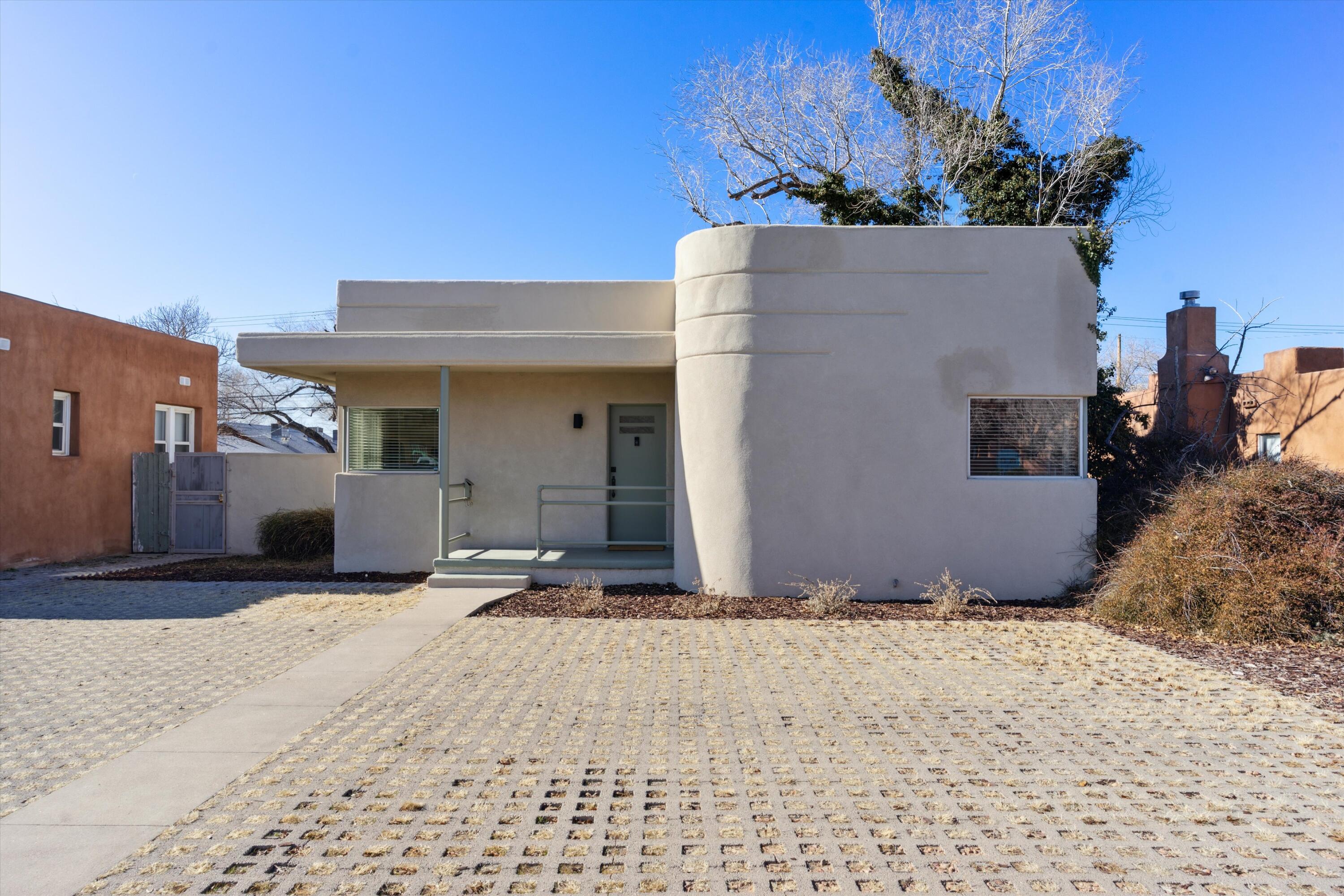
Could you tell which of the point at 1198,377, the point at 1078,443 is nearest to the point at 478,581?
the point at 1078,443

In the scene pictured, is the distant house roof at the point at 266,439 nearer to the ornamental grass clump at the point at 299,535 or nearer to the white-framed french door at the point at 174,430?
the white-framed french door at the point at 174,430

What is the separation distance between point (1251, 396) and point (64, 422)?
20.8 meters

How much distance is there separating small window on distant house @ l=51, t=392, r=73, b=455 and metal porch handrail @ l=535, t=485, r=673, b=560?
8814mm

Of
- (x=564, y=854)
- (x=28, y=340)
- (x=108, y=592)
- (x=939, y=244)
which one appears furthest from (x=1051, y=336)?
(x=28, y=340)

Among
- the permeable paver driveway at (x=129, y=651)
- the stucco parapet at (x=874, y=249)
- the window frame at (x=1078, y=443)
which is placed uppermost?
the stucco parapet at (x=874, y=249)

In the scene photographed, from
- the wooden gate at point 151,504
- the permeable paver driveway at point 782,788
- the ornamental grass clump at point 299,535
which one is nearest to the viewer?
the permeable paver driveway at point 782,788

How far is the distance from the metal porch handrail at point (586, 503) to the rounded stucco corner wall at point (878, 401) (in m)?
1.04

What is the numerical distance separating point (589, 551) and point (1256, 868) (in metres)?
9.09

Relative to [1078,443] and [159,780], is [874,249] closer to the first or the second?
[1078,443]

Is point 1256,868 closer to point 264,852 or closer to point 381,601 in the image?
point 264,852

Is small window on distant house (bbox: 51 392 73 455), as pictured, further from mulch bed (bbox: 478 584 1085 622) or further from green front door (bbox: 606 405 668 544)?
green front door (bbox: 606 405 668 544)

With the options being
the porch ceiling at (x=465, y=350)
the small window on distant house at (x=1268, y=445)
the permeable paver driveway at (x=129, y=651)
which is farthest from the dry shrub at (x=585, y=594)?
the small window on distant house at (x=1268, y=445)

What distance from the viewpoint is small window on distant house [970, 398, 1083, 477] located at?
9.85 m

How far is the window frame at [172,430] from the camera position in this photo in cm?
1639
